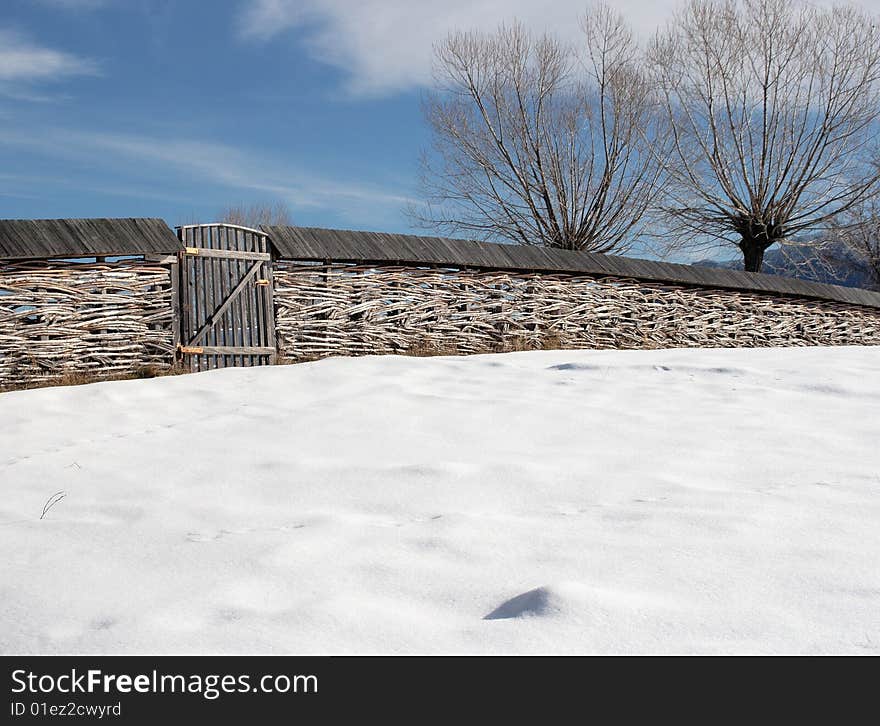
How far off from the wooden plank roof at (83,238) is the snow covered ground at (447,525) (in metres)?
3.20

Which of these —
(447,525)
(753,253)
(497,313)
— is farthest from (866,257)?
(447,525)

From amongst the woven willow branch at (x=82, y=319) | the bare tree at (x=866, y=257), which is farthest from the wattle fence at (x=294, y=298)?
the bare tree at (x=866, y=257)

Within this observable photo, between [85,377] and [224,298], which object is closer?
[85,377]

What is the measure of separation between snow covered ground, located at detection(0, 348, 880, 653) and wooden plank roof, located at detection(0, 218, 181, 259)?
126 inches

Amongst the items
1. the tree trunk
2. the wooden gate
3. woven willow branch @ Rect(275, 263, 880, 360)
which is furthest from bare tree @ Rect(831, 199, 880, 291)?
the wooden gate

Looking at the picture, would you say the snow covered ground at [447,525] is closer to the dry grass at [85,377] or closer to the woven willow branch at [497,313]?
the dry grass at [85,377]

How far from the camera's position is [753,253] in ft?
64.8

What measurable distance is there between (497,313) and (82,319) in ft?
17.7

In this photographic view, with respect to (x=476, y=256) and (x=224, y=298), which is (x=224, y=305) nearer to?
(x=224, y=298)
